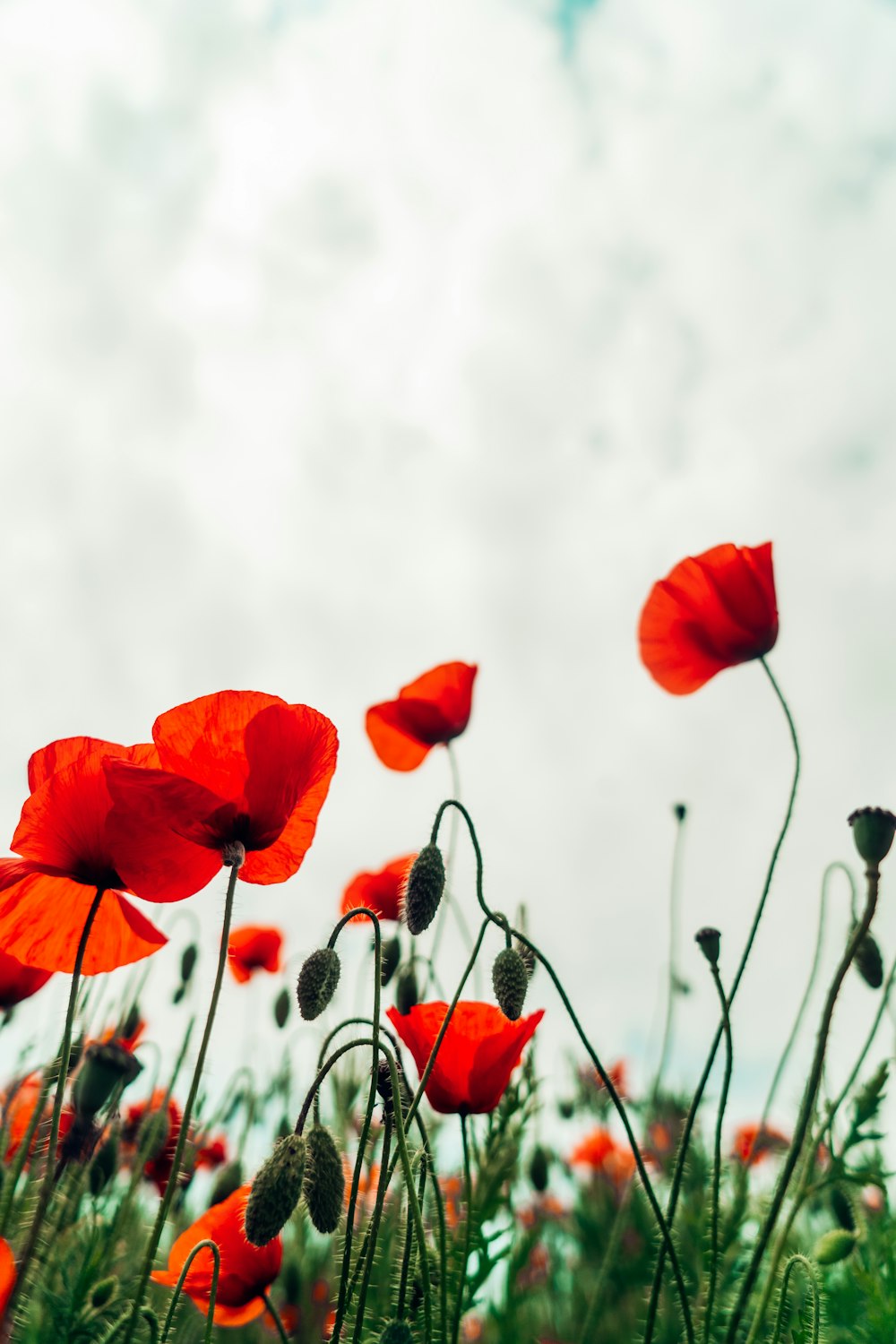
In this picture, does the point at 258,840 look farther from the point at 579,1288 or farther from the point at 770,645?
the point at 579,1288

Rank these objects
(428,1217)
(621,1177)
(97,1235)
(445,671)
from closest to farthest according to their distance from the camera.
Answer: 1. (97,1235)
2. (428,1217)
3. (445,671)
4. (621,1177)

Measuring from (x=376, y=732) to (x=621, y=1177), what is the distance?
115 inches

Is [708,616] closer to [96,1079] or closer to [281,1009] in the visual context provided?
[96,1079]

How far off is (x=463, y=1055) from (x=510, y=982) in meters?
0.16

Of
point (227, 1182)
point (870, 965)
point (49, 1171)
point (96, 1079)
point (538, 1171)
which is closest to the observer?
point (49, 1171)

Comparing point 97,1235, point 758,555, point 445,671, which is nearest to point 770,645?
point 758,555

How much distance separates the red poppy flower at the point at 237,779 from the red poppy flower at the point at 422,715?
3.38 feet

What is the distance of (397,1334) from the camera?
1.26 meters

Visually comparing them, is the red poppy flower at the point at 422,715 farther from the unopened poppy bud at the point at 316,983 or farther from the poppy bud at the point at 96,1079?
the poppy bud at the point at 96,1079

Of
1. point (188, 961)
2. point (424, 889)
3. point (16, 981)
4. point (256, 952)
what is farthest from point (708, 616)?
point (256, 952)

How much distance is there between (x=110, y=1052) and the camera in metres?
1.28

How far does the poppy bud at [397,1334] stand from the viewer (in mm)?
1257

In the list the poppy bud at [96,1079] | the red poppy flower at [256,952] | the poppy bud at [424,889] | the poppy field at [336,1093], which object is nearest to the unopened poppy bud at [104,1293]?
the poppy field at [336,1093]

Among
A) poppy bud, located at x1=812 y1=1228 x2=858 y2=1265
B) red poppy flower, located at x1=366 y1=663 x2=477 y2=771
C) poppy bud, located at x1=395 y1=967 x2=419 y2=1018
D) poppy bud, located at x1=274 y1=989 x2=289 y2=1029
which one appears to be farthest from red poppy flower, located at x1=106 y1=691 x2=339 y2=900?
poppy bud, located at x1=274 y1=989 x2=289 y2=1029
